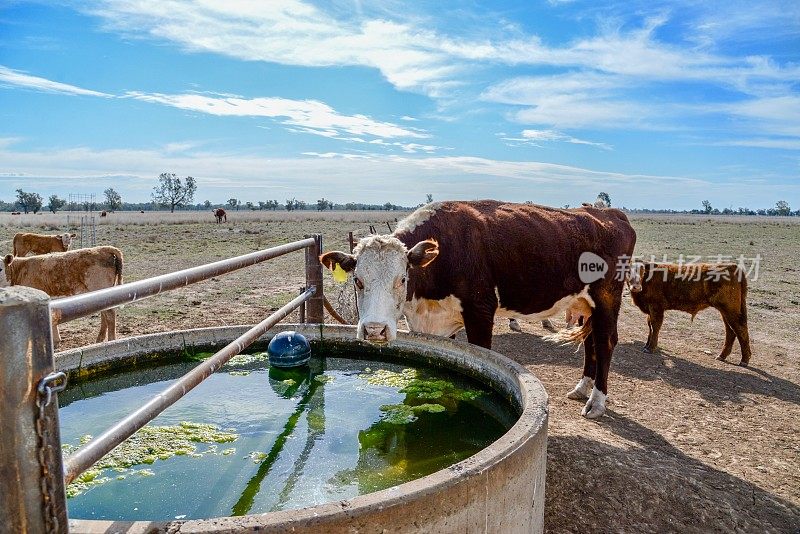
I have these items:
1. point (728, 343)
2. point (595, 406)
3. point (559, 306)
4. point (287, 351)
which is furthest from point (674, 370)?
point (287, 351)

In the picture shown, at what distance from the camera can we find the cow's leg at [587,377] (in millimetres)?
6453

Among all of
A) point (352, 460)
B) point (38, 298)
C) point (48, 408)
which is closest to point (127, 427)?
point (48, 408)

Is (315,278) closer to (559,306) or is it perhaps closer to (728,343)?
(559,306)

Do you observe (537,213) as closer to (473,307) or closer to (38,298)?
(473,307)

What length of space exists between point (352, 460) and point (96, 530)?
176 centimetres

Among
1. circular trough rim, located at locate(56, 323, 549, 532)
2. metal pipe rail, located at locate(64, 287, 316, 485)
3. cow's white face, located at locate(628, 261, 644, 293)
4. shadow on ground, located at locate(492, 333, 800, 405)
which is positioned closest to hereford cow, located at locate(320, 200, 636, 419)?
circular trough rim, located at locate(56, 323, 549, 532)

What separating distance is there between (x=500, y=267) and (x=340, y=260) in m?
1.73

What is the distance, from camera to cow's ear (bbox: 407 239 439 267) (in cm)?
468

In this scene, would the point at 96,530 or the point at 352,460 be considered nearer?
the point at 96,530

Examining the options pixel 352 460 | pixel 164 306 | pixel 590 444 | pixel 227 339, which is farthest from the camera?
pixel 164 306

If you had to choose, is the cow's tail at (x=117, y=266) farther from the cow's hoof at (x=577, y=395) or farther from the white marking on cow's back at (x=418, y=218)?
the cow's hoof at (x=577, y=395)

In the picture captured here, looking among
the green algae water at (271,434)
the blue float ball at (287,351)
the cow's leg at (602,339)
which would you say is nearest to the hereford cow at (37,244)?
the green algae water at (271,434)

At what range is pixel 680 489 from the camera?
4.19 meters

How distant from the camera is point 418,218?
18.0 ft
